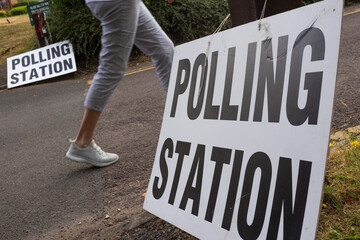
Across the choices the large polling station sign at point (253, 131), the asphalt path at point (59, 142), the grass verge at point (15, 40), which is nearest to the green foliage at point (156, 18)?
the grass verge at point (15, 40)

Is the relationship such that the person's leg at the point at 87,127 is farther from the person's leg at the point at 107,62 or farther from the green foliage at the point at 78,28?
the green foliage at the point at 78,28

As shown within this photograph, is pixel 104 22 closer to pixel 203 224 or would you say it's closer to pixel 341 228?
pixel 203 224

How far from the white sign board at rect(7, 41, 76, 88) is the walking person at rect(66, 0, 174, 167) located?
488cm

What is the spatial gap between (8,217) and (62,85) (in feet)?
15.9

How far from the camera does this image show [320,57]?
1.60 meters

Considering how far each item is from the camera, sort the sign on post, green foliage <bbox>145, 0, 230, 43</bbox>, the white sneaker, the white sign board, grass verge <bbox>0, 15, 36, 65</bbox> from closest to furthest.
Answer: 1. the white sneaker
2. the white sign board
3. green foliage <bbox>145, 0, 230, 43</bbox>
4. the sign on post
5. grass verge <bbox>0, 15, 36, 65</bbox>

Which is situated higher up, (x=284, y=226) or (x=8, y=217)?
(x=284, y=226)

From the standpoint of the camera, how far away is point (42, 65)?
8.37 metres

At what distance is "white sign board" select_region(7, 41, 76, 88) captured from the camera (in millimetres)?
8086

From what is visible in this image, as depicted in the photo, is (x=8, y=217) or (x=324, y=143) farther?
(x=8, y=217)

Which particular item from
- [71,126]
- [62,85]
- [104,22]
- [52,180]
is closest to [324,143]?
[104,22]

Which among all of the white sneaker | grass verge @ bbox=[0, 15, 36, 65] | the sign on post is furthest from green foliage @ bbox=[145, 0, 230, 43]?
the white sneaker

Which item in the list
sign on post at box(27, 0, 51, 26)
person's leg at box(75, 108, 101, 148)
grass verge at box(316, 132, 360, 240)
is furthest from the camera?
sign on post at box(27, 0, 51, 26)

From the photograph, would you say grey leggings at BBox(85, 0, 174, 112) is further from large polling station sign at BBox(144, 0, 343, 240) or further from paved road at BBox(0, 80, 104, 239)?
large polling station sign at BBox(144, 0, 343, 240)
